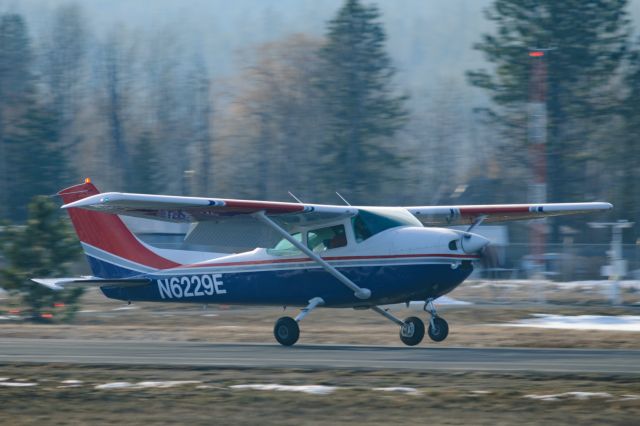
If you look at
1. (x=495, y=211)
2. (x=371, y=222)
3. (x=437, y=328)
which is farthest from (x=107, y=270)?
(x=495, y=211)

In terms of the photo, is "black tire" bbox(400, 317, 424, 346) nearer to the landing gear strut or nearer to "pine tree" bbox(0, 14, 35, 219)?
the landing gear strut

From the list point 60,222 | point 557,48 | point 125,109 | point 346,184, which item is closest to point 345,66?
point 346,184

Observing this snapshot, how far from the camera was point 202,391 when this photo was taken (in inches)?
427

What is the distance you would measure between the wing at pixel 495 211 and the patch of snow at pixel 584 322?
357 cm

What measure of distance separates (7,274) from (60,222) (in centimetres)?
192

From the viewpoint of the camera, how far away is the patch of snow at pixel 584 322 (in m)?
22.8

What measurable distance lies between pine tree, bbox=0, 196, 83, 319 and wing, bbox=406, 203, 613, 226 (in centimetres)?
1099

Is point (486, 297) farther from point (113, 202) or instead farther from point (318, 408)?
point (318, 408)

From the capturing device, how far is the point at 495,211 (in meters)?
19.4

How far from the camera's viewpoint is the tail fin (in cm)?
1980

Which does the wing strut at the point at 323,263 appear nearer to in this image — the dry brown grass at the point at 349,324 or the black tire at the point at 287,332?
the black tire at the point at 287,332

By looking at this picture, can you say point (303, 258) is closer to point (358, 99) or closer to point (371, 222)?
point (371, 222)

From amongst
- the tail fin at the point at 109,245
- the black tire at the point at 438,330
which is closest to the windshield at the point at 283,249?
the tail fin at the point at 109,245

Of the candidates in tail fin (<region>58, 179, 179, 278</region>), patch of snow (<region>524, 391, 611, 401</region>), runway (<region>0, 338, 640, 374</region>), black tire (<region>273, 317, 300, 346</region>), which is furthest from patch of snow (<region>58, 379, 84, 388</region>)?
tail fin (<region>58, 179, 179, 278</region>)
